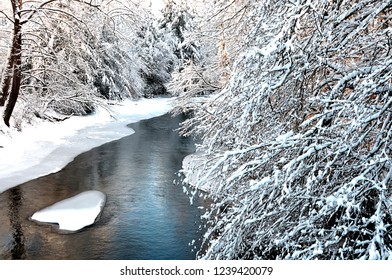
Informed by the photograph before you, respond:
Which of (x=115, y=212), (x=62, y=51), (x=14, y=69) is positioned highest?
(x=62, y=51)

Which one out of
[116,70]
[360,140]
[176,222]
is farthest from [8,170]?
[116,70]

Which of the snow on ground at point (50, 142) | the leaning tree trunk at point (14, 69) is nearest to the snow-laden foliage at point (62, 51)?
the leaning tree trunk at point (14, 69)

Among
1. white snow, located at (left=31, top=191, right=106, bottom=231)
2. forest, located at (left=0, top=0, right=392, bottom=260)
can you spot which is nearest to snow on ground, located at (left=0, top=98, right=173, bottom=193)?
white snow, located at (left=31, top=191, right=106, bottom=231)

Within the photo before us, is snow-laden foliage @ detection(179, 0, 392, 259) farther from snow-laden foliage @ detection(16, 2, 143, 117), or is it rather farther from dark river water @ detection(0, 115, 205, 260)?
snow-laden foliage @ detection(16, 2, 143, 117)

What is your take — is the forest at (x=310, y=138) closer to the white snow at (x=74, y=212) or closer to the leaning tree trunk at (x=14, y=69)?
the white snow at (x=74, y=212)

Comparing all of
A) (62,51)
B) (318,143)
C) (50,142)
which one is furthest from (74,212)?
(62,51)

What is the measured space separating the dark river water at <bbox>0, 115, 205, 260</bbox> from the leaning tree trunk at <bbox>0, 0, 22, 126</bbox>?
9.16 feet

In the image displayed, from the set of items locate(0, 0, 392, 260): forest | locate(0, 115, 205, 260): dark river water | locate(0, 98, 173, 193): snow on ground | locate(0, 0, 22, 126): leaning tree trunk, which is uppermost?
locate(0, 0, 22, 126): leaning tree trunk

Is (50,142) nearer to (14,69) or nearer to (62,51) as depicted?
(14,69)

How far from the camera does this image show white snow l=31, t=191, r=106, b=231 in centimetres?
724

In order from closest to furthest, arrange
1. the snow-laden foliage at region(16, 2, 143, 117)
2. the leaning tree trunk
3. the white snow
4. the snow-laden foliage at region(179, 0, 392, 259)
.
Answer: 1. the snow-laden foliage at region(179, 0, 392, 259)
2. the white snow
3. the leaning tree trunk
4. the snow-laden foliage at region(16, 2, 143, 117)

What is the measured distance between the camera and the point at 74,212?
7676mm

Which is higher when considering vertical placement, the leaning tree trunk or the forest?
the leaning tree trunk

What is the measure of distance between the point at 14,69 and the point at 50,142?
2.75 meters
